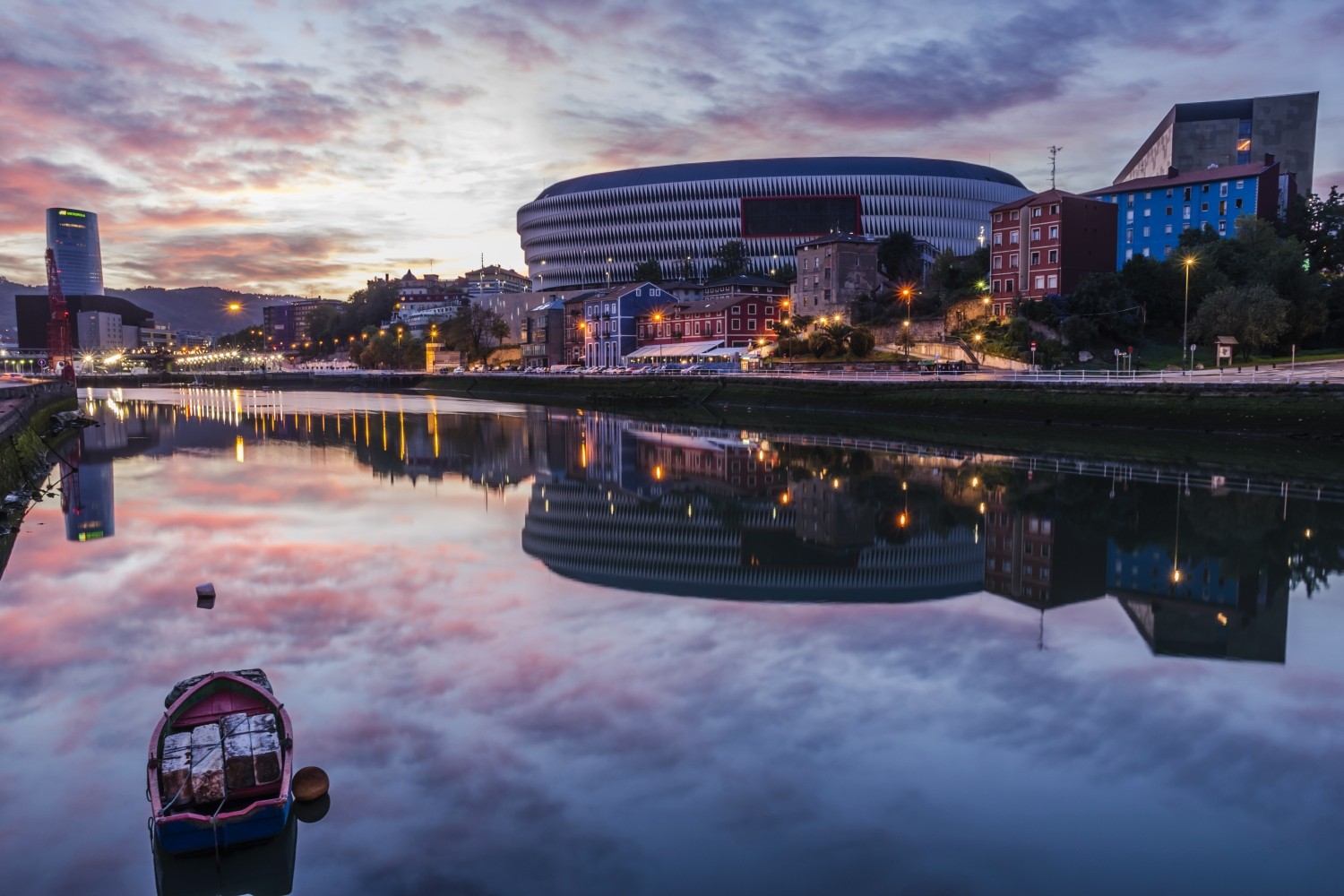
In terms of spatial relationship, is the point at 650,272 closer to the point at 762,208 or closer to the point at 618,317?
the point at 762,208

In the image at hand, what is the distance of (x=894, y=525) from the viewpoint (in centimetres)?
2744

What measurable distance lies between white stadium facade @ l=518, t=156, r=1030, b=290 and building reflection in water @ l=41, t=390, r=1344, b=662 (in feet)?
319

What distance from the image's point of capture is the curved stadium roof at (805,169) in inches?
5689

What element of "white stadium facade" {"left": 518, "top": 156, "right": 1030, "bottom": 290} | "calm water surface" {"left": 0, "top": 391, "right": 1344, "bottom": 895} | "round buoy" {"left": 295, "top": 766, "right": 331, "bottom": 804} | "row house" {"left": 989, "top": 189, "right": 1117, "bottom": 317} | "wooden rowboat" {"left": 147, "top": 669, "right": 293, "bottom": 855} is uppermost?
"white stadium facade" {"left": 518, "top": 156, "right": 1030, "bottom": 290}

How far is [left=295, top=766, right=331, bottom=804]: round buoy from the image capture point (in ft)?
34.3

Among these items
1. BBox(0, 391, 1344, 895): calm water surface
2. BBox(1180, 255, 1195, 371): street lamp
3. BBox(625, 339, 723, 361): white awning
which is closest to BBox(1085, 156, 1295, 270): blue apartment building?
BBox(1180, 255, 1195, 371): street lamp

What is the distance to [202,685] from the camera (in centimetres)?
1040

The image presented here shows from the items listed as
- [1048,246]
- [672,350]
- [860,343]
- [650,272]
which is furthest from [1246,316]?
[650,272]

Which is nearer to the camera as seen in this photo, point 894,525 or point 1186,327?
point 894,525

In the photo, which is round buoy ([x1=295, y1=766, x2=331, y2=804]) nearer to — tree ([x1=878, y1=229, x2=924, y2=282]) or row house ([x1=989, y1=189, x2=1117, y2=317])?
row house ([x1=989, y1=189, x2=1117, y2=317])

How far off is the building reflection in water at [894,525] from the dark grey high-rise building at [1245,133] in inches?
3368

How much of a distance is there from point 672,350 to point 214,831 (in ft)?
323

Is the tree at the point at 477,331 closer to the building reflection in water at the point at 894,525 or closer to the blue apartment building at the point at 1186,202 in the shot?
the blue apartment building at the point at 1186,202

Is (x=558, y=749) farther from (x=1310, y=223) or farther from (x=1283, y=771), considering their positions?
(x=1310, y=223)
